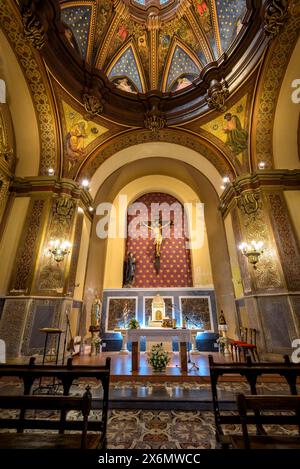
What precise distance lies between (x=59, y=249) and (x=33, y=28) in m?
5.99

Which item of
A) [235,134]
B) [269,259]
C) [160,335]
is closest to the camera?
[160,335]

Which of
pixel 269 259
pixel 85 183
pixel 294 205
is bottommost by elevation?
pixel 269 259

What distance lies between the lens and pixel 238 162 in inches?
312

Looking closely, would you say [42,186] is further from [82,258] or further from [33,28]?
[33,28]

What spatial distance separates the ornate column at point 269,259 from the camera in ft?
19.0

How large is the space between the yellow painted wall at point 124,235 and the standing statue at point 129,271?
0.21 meters

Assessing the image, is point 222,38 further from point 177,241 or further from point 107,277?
point 107,277

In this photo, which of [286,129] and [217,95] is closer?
[286,129]

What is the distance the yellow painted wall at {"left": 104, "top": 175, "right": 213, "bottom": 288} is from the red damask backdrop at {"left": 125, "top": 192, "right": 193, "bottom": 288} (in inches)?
19.1

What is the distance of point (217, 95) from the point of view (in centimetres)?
761

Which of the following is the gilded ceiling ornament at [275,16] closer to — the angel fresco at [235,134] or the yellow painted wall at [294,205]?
the angel fresco at [235,134]

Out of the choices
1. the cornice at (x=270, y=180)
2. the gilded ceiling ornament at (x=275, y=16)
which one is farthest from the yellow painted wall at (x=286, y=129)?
the gilded ceiling ornament at (x=275, y=16)

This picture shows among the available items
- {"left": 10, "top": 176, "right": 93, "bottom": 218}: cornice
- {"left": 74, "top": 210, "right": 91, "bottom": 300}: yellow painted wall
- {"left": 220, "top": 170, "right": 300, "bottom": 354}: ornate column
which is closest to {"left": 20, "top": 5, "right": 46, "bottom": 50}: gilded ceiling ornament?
{"left": 10, "top": 176, "right": 93, "bottom": 218}: cornice

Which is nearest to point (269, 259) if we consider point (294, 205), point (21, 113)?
point (294, 205)
